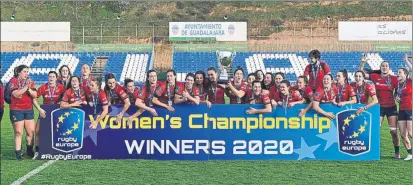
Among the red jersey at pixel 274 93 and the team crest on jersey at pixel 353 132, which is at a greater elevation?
the red jersey at pixel 274 93

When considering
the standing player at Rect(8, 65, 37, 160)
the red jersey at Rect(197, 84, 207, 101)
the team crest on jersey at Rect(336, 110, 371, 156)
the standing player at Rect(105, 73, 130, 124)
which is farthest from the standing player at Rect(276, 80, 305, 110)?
the standing player at Rect(8, 65, 37, 160)

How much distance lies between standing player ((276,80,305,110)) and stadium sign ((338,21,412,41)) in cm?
3641

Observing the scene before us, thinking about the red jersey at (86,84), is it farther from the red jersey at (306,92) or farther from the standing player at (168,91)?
the red jersey at (306,92)

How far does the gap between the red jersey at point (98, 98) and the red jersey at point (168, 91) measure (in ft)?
2.76

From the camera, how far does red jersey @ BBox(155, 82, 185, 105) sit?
380 inches

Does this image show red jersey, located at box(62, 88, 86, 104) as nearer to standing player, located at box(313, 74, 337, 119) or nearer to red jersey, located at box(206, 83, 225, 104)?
red jersey, located at box(206, 83, 225, 104)

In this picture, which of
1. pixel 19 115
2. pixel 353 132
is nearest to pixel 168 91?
pixel 19 115

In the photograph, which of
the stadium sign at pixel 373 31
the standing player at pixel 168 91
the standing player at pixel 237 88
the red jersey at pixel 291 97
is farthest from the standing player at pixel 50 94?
the stadium sign at pixel 373 31

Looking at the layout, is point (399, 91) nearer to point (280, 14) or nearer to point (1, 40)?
point (1, 40)

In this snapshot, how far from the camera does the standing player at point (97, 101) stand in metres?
9.62

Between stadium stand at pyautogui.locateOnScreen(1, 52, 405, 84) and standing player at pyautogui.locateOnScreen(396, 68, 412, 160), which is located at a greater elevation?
stadium stand at pyautogui.locateOnScreen(1, 52, 405, 84)

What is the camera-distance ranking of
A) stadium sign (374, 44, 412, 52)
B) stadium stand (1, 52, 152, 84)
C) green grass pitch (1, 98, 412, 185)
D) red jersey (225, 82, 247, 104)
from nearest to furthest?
green grass pitch (1, 98, 412, 185) → red jersey (225, 82, 247, 104) → stadium stand (1, 52, 152, 84) → stadium sign (374, 44, 412, 52)

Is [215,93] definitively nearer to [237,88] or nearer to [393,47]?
[237,88]

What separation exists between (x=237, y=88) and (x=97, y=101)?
232 cm
